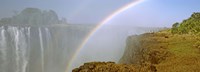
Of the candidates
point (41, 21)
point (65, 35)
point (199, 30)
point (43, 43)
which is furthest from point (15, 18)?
point (199, 30)

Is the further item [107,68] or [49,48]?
[49,48]

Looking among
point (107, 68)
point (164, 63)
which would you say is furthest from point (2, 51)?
point (107, 68)

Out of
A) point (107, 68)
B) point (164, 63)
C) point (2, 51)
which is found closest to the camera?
point (107, 68)

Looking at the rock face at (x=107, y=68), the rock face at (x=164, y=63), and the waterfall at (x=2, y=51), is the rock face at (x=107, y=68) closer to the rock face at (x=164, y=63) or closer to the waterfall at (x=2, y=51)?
the rock face at (x=164, y=63)

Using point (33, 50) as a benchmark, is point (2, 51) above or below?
above

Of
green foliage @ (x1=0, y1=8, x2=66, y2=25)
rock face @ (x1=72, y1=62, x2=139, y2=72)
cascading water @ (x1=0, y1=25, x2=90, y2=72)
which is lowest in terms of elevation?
rock face @ (x1=72, y1=62, x2=139, y2=72)

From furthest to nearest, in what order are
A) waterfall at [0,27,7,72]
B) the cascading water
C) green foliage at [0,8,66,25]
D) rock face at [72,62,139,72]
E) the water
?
green foliage at [0,8,66,25] < the water < the cascading water < waterfall at [0,27,7,72] < rock face at [72,62,139,72]

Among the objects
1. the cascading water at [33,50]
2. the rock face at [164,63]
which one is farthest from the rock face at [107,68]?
the cascading water at [33,50]

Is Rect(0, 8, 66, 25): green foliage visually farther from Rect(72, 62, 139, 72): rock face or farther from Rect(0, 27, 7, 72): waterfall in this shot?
Rect(72, 62, 139, 72): rock face

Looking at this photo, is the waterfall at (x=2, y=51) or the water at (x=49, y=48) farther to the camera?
the water at (x=49, y=48)

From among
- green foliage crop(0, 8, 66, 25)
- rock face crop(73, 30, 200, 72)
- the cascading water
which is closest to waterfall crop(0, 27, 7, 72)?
the cascading water

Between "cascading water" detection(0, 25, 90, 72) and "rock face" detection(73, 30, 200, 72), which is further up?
"cascading water" detection(0, 25, 90, 72)

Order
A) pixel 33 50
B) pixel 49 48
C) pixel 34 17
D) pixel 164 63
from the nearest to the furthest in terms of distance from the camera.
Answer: pixel 164 63 < pixel 33 50 < pixel 49 48 < pixel 34 17

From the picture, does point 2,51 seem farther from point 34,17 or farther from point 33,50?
point 34,17
